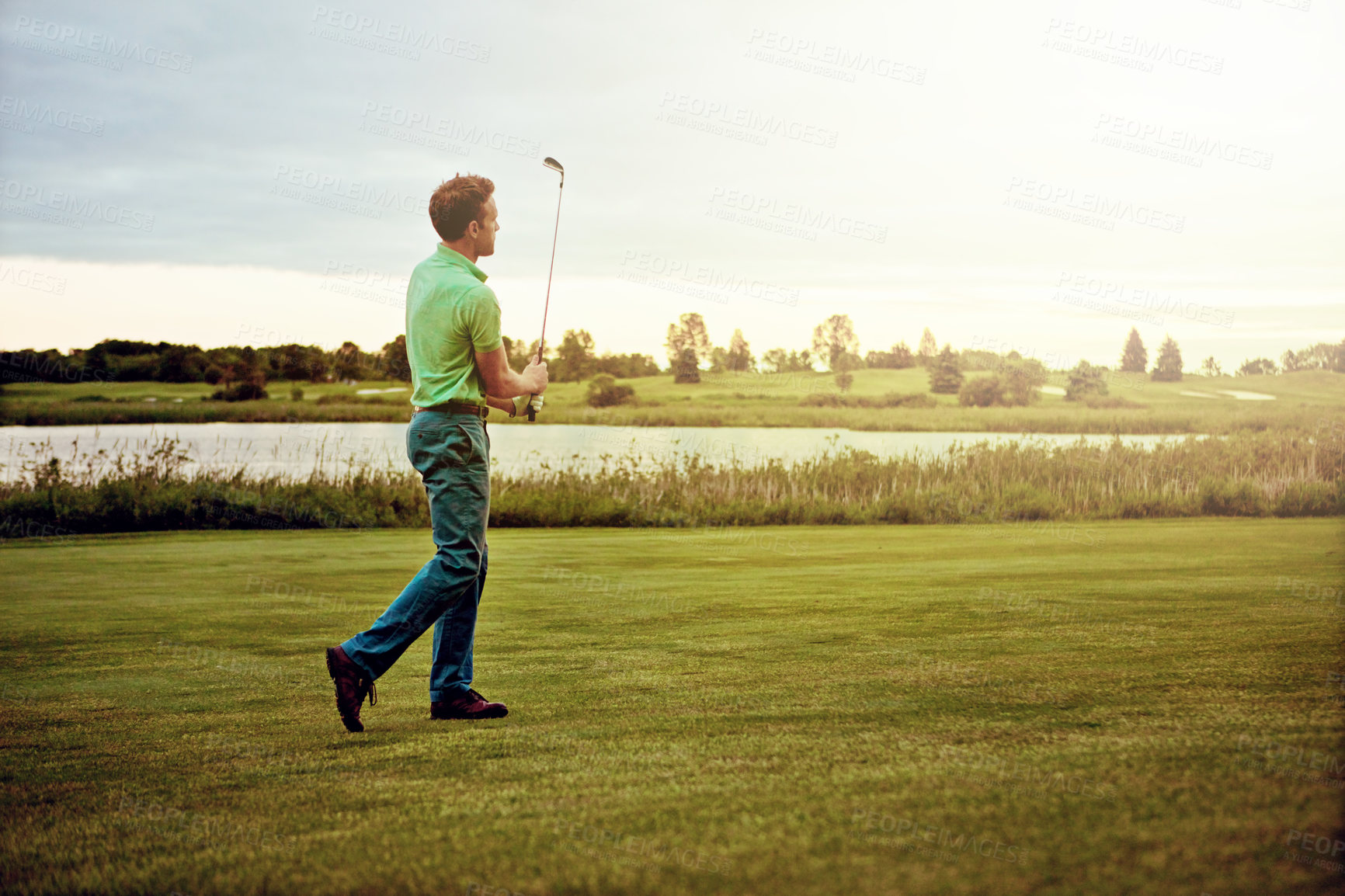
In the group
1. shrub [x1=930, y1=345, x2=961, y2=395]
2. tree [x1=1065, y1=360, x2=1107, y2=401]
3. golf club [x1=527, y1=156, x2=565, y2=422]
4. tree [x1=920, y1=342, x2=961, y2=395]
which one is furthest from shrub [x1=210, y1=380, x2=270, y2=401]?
golf club [x1=527, y1=156, x2=565, y2=422]

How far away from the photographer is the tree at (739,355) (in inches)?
1768

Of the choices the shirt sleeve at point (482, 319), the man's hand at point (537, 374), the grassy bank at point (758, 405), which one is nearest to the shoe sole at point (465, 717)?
the man's hand at point (537, 374)

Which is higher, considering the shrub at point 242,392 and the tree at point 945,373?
the tree at point 945,373

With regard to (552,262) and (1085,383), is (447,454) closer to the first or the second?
(552,262)

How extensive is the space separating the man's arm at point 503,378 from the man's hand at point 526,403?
146 millimetres

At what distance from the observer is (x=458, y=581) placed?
3.94 m

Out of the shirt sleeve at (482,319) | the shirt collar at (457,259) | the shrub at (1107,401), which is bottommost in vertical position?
the shirt sleeve at (482,319)

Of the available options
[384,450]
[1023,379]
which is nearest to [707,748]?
[384,450]

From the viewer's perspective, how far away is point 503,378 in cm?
398

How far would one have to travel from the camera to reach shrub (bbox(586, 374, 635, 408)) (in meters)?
45.4

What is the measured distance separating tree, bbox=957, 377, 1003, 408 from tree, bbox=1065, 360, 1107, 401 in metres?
3.32

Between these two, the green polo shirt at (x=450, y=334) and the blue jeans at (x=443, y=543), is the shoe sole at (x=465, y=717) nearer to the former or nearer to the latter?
the blue jeans at (x=443, y=543)

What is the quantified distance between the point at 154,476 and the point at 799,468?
10998mm

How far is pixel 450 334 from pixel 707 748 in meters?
1.97
